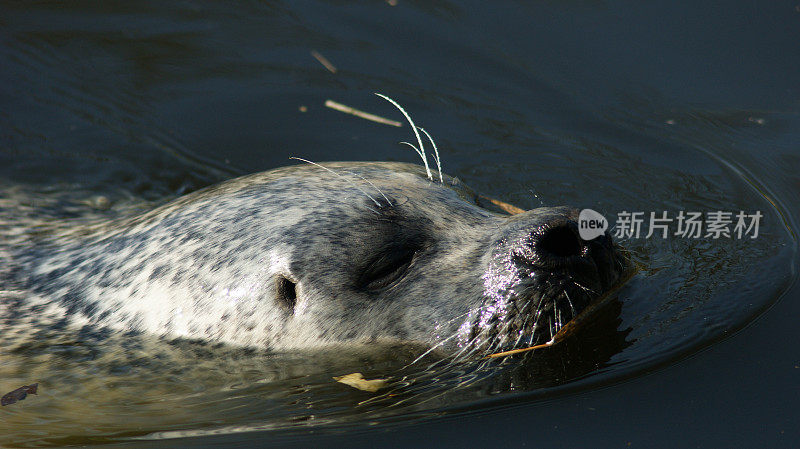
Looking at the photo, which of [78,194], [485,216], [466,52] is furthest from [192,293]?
[466,52]

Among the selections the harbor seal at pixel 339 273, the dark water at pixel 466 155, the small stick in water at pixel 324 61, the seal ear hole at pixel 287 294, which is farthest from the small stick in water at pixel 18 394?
the small stick in water at pixel 324 61

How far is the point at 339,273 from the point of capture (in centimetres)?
382

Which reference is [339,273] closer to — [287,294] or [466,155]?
[287,294]

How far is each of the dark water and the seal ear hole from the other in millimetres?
246

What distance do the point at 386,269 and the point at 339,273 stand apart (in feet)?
0.71

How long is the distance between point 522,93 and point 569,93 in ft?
1.11

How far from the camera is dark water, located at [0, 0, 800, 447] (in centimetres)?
353

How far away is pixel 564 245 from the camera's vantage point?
12.6 ft

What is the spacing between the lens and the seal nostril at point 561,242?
379cm

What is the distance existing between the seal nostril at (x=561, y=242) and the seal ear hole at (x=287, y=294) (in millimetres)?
1074

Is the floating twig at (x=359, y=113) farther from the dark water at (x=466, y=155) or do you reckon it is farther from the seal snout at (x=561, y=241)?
the seal snout at (x=561, y=241)

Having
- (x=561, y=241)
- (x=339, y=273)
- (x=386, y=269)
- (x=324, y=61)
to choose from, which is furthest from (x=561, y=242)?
(x=324, y=61)

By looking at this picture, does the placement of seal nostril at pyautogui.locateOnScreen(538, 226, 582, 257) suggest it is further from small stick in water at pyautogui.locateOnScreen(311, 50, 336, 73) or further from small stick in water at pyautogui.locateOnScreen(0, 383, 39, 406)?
small stick in water at pyautogui.locateOnScreen(311, 50, 336, 73)

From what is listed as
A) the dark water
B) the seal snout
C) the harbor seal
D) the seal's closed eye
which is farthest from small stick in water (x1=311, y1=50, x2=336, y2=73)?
the seal snout
